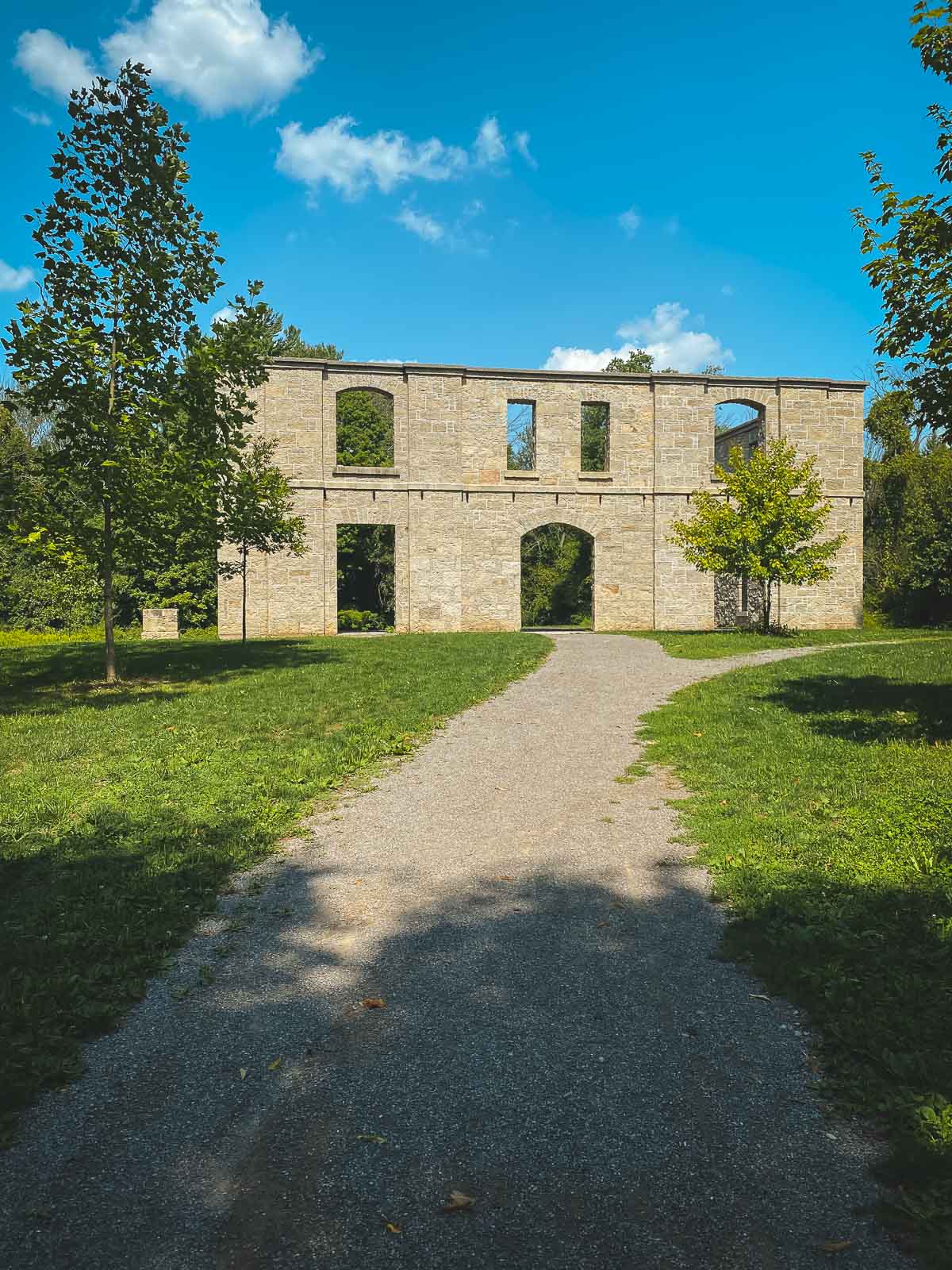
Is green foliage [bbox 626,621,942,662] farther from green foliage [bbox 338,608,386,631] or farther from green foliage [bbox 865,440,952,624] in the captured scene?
green foliage [bbox 338,608,386,631]

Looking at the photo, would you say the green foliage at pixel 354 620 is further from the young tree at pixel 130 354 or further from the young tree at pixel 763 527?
the young tree at pixel 130 354

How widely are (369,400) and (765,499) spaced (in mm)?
20079

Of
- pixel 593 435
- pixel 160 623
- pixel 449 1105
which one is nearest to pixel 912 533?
pixel 593 435

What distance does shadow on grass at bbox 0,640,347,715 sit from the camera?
1142 centimetres

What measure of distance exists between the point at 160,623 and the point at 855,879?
23159mm

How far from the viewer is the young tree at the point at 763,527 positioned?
72.8 ft

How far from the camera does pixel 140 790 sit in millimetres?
6668

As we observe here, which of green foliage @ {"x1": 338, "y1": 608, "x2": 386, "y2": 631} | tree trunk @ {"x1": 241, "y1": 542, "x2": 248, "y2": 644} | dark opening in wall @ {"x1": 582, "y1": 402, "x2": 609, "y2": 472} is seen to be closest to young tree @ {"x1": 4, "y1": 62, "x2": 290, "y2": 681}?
tree trunk @ {"x1": 241, "y1": 542, "x2": 248, "y2": 644}

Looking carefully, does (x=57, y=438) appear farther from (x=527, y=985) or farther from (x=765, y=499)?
(x=765, y=499)

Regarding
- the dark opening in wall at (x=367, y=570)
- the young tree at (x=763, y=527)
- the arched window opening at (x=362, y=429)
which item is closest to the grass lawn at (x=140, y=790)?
the young tree at (x=763, y=527)

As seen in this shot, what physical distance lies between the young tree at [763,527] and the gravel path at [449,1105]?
1880 cm

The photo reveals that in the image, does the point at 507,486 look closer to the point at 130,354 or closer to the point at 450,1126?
the point at 130,354

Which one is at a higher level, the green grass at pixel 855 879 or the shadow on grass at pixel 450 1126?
the green grass at pixel 855 879

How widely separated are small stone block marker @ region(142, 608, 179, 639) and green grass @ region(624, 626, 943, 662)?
44.0 feet
